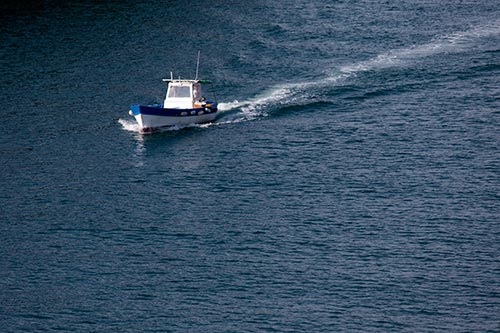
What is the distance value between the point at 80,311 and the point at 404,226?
37.5 metres

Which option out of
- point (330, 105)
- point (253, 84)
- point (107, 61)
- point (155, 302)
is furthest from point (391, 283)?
point (107, 61)

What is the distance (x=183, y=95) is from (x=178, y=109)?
5.52 meters

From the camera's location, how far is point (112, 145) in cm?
13162

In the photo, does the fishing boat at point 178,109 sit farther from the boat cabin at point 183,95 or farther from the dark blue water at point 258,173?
the dark blue water at point 258,173

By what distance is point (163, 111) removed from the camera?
135 metres

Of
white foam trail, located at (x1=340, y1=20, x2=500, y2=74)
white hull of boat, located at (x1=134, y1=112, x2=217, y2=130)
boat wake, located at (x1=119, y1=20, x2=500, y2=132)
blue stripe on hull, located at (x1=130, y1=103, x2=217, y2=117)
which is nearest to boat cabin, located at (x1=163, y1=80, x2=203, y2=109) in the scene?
white hull of boat, located at (x1=134, y1=112, x2=217, y2=130)

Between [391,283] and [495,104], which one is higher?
[495,104]

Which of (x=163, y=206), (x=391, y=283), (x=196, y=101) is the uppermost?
(x=196, y=101)

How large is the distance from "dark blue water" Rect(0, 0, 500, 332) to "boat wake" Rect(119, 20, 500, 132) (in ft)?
1.41

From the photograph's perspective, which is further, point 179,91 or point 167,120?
point 179,91

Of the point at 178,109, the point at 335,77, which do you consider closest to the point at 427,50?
the point at 335,77

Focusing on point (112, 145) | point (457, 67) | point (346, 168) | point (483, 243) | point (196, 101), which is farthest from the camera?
point (457, 67)

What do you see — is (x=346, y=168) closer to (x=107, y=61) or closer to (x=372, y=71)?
(x=372, y=71)

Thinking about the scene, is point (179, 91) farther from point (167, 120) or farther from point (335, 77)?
point (335, 77)
